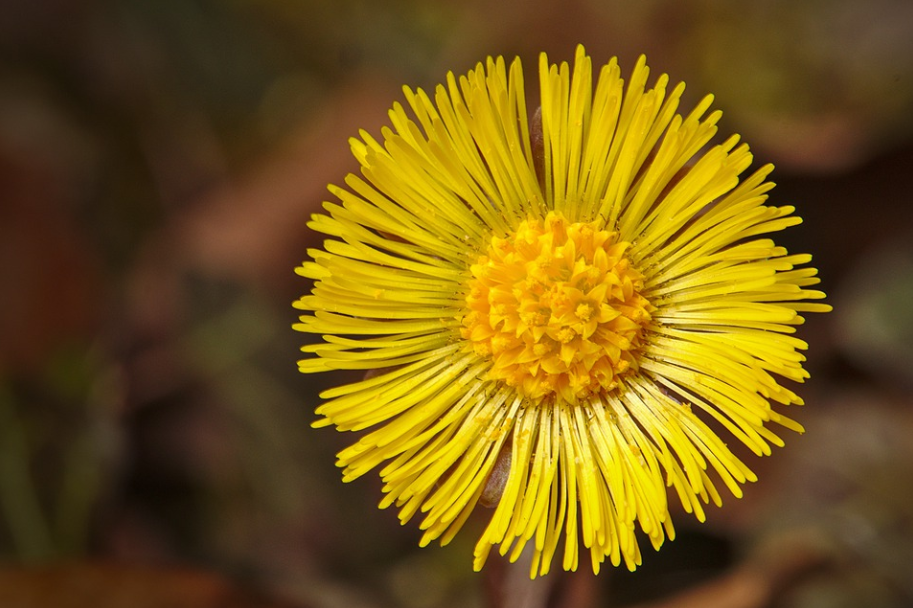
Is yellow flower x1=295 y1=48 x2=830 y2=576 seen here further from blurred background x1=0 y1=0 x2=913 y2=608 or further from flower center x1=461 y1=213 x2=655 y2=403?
blurred background x1=0 y1=0 x2=913 y2=608

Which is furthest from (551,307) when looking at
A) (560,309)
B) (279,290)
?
(279,290)

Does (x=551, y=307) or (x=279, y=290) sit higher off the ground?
(x=279, y=290)

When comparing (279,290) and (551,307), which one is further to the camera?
(279,290)

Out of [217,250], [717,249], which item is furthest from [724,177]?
[217,250]

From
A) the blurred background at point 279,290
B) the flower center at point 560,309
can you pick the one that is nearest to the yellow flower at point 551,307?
the flower center at point 560,309

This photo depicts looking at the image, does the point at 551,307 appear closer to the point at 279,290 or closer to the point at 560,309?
the point at 560,309

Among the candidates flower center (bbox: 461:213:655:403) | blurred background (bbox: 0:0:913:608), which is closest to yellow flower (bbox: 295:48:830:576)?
flower center (bbox: 461:213:655:403)
